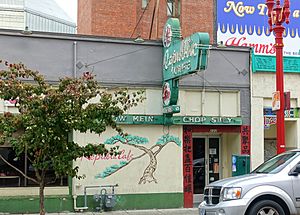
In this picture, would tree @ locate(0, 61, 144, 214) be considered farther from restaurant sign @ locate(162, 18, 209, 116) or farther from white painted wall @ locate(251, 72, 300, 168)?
white painted wall @ locate(251, 72, 300, 168)

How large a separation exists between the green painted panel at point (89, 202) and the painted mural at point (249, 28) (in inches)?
251

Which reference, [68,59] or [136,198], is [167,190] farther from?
[68,59]

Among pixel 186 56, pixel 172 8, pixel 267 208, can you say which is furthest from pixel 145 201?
pixel 172 8

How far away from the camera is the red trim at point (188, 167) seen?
51.9 ft

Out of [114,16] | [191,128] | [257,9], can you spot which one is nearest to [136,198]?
[191,128]

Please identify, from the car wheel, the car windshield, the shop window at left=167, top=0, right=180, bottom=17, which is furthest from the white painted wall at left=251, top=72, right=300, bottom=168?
the shop window at left=167, top=0, right=180, bottom=17

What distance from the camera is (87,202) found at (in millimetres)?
14812

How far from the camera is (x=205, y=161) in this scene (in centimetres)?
1694

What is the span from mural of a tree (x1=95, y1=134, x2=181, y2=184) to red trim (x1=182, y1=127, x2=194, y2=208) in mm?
337

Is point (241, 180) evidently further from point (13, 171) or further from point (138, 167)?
point (13, 171)

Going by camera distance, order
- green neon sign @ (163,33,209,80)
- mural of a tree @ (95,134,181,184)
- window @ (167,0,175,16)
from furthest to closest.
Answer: window @ (167,0,175,16)
mural of a tree @ (95,134,181,184)
green neon sign @ (163,33,209,80)

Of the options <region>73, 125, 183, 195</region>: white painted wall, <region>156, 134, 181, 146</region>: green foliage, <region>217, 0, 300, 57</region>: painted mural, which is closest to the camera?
<region>73, 125, 183, 195</region>: white painted wall

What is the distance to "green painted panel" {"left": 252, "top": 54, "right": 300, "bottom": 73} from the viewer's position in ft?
55.1

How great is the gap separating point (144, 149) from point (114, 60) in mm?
2891
